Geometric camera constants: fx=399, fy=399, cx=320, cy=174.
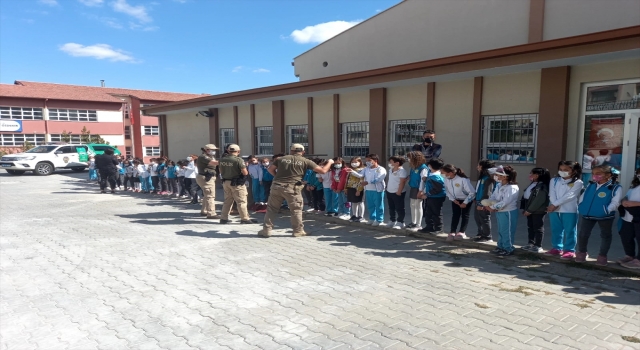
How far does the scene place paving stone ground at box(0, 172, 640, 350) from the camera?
3.34 metres

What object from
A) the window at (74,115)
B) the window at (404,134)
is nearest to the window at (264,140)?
the window at (404,134)

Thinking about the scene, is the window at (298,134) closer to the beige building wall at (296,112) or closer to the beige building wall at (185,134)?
the beige building wall at (296,112)

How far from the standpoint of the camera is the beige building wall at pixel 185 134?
18.1m

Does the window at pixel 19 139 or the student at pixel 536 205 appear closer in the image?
the student at pixel 536 205

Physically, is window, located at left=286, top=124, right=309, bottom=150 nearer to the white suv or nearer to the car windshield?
the white suv

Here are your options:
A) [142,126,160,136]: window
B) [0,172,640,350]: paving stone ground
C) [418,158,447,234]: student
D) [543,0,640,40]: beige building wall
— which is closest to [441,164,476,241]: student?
[418,158,447,234]: student

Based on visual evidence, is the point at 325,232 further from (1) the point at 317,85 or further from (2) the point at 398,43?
(2) the point at 398,43

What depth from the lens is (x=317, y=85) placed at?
11547 millimetres

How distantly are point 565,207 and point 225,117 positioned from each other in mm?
14066

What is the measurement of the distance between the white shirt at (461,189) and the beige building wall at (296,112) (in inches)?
312

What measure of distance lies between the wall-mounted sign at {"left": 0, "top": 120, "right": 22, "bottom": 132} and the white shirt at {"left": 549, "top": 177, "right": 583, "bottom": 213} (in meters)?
41.8

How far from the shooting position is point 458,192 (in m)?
6.16

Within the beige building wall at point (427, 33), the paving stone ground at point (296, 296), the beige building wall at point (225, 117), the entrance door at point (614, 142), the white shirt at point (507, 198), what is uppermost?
the beige building wall at point (427, 33)

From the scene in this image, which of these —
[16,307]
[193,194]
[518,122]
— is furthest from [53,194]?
[518,122]
